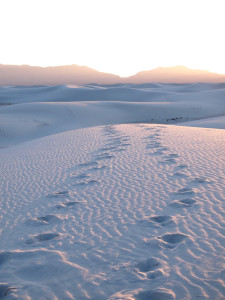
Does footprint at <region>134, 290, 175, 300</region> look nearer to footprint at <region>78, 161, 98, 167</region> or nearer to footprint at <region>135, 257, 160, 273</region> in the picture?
footprint at <region>135, 257, 160, 273</region>

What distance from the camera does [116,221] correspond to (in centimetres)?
378

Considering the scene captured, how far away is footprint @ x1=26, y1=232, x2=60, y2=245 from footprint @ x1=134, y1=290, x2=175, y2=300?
133 cm

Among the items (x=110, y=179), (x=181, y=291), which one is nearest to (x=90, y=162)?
(x=110, y=179)

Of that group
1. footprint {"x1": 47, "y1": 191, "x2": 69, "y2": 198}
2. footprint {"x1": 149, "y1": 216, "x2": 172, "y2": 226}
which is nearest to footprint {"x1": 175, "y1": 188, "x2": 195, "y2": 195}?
footprint {"x1": 149, "y1": 216, "x2": 172, "y2": 226}

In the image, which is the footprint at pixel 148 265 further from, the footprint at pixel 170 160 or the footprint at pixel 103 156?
the footprint at pixel 103 156

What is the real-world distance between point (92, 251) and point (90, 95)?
28856mm

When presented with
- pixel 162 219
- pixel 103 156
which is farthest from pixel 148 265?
pixel 103 156

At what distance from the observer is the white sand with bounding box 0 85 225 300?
2607 mm

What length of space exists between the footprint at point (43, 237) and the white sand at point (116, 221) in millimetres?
10

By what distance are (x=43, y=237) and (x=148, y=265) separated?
4.10ft

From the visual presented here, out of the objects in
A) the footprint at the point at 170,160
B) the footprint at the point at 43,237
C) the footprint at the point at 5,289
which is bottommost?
the footprint at the point at 5,289

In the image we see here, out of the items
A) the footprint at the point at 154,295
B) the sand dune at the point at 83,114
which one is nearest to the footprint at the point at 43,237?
the footprint at the point at 154,295

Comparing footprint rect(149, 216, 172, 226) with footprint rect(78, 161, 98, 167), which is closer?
footprint rect(149, 216, 172, 226)

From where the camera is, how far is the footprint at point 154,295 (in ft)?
7.86
